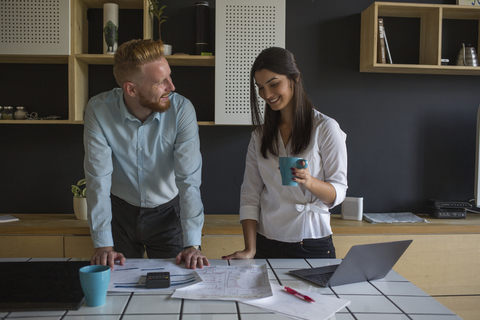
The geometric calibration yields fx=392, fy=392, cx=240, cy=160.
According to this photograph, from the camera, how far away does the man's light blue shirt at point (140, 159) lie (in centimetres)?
157

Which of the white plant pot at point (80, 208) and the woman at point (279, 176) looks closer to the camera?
the woman at point (279, 176)

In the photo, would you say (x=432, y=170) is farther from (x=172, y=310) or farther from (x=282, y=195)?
(x=172, y=310)

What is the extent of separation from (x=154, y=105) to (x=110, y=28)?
3.85 feet

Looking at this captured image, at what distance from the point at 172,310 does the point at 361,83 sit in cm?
245

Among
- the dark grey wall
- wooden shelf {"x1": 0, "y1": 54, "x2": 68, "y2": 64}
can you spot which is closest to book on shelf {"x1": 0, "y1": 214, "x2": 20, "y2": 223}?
the dark grey wall

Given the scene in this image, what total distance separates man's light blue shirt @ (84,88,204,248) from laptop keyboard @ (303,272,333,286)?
1.72ft

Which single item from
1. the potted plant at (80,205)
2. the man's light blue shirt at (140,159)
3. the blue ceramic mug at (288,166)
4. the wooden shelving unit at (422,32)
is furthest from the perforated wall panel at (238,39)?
the blue ceramic mug at (288,166)

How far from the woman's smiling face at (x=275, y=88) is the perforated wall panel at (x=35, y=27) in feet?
5.21

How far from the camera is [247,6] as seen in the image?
8.42 ft

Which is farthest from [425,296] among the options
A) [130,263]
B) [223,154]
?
[223,154]

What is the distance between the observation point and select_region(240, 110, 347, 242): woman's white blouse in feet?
4.89

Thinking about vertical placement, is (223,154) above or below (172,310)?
above

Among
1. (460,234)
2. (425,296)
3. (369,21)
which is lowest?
(460,234)

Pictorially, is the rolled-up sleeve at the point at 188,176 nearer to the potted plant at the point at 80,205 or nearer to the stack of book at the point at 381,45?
the potted plant at the point at 80,205
